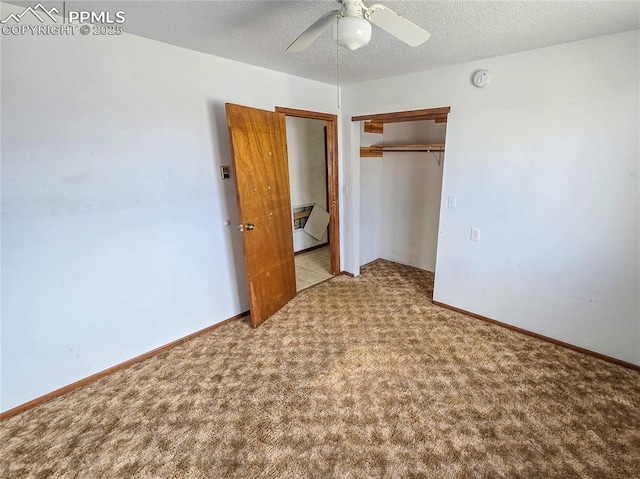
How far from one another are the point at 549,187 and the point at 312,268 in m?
2.78

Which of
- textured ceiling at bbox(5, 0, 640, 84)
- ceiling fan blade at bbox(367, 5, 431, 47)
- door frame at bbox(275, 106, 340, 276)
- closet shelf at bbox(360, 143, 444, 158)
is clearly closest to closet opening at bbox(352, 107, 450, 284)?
closet shelf at bbox(360, 143, 444, 158)

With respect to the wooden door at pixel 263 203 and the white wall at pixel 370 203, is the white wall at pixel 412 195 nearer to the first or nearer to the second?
the white wall at pixel 370 203

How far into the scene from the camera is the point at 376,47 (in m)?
2.07

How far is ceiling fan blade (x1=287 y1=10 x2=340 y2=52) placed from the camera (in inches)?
48.3

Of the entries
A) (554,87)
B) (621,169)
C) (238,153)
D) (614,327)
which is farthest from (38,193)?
(614,327)

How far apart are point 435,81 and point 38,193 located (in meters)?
3.03

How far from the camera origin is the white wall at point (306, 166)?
4438mm

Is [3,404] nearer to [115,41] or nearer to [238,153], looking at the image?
[238,153]

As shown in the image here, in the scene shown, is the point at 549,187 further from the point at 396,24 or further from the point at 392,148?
the point at 392,148

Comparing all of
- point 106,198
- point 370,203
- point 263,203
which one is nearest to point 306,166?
point 370,203

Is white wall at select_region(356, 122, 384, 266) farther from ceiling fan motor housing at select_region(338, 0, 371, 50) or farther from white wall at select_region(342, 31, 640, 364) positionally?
ceiling fan motor housing at select_region(338, 0, 371, 50)

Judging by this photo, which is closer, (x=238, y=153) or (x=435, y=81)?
(x=238, y=153)

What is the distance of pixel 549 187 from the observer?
7.29 ft

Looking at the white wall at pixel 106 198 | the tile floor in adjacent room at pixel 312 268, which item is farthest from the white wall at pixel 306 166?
the white wall at pixel 106 198
